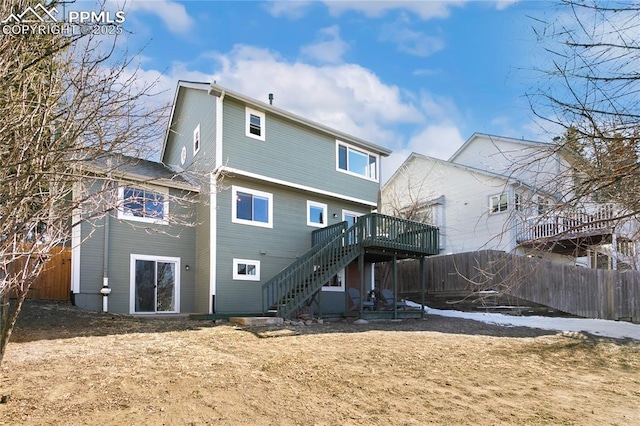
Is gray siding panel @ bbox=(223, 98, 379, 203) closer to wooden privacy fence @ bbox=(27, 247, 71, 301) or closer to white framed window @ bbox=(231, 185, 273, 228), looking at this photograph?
white framed window @ bbox=(231, 185, 273, 228)

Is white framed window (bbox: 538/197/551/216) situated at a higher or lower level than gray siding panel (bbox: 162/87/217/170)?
lower

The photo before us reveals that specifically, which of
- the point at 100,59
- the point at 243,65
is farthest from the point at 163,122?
the point at 243,65

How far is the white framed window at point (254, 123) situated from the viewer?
45.2 ft

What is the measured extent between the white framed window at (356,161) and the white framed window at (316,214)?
1.67 metres

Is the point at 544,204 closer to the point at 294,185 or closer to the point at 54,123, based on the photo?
the point at 54,123

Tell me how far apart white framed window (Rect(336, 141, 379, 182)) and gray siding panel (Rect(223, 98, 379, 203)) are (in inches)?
9.4

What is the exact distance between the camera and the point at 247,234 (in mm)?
13648

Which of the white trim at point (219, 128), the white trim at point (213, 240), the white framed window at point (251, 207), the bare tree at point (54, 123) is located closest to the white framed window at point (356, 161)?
the white framed window at point (251, 207)

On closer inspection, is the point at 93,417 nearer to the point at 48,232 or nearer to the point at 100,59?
the point at 48,232

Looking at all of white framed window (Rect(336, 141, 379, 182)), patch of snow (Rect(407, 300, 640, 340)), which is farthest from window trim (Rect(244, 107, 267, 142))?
patch of snow (Rect(407, 300, 640, 340))

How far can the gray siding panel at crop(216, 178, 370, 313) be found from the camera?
1299 centimetres

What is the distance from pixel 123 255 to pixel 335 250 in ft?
20.3

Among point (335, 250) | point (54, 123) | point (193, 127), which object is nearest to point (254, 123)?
point (193, 127)

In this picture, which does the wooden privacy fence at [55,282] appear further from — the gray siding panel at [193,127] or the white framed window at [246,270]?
the white framed window at [246,270]
